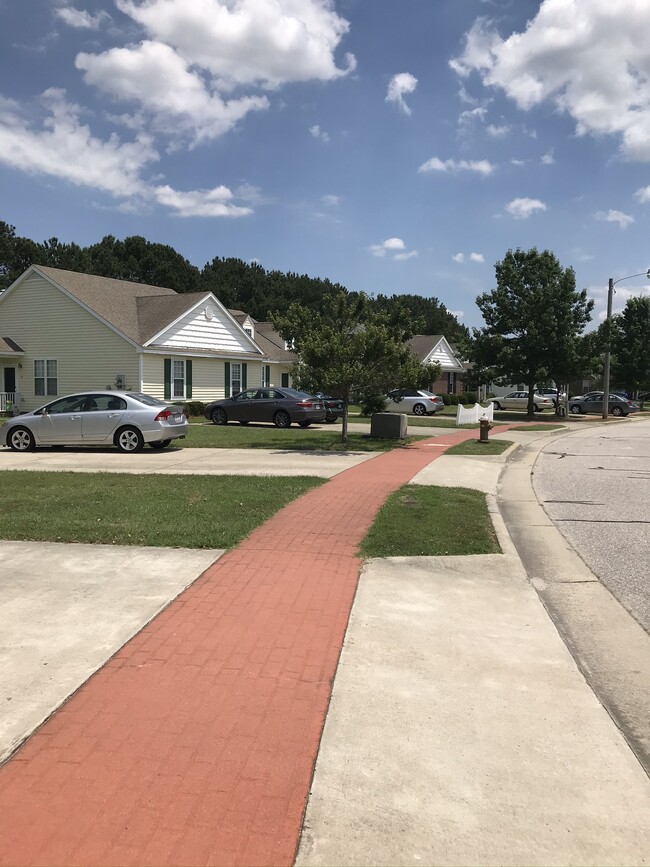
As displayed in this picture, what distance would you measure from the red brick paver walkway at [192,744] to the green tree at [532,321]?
111 feet

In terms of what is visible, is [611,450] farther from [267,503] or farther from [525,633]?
[525,633]

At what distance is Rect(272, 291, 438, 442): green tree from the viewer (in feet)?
56.4

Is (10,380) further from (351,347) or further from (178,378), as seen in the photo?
(351,347)

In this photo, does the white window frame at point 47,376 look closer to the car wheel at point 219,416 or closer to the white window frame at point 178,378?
the white window frame at point 178,378

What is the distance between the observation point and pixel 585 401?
44.0 meters

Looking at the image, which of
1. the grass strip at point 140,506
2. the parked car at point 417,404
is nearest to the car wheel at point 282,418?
the grass strip at point 140,506

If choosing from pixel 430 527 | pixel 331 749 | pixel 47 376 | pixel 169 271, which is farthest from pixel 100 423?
pixel 169 271

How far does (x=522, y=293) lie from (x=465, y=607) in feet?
117

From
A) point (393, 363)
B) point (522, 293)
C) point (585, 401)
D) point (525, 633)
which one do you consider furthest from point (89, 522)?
point (585, 401)

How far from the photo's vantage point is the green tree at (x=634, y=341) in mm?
52562

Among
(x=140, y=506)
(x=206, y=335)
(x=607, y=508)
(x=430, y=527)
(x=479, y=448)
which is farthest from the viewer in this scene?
(x=206, y=335)

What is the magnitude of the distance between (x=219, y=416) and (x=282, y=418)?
9.01 ft

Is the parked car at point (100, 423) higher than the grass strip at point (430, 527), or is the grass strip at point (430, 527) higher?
the parked car at point (100, 423)

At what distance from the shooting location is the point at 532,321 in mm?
37250
